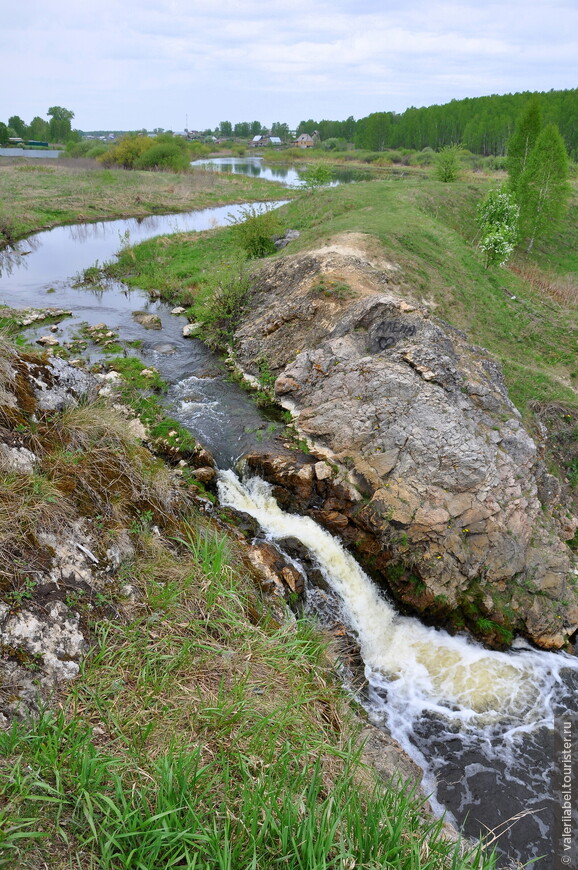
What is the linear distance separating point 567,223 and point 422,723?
4592cm

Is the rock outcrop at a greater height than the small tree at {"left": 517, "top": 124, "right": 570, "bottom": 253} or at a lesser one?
lesser

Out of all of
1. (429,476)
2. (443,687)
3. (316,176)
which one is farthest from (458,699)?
(316,176)

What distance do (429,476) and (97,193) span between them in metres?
47.2

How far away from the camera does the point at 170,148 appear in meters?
66.2

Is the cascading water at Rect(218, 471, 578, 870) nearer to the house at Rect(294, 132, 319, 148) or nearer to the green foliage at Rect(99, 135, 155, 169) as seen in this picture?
the green foliage at Rect(99, 135, 155, 169)

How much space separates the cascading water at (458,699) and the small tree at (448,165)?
142 feet

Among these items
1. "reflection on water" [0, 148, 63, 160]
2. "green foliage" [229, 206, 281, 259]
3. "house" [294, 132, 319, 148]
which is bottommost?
"green foliage" [229, 206, 281, 259]

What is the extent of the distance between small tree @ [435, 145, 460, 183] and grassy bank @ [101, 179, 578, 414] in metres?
9.52

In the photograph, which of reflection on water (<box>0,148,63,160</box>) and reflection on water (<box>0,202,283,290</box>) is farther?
reflection on water (<box>0,148,63,160</box>)

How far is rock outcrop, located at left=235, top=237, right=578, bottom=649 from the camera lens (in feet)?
33.5

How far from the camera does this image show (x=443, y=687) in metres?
8.95

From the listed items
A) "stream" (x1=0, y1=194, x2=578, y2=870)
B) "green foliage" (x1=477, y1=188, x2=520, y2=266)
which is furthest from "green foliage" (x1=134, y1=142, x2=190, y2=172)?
"stream" (x1=0, y1=194, x2=578, y2=870)

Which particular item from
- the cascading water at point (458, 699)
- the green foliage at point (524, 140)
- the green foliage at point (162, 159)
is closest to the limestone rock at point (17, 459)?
the cascading water at point (458, 699)

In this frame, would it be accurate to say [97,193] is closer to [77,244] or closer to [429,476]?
[77,244]
